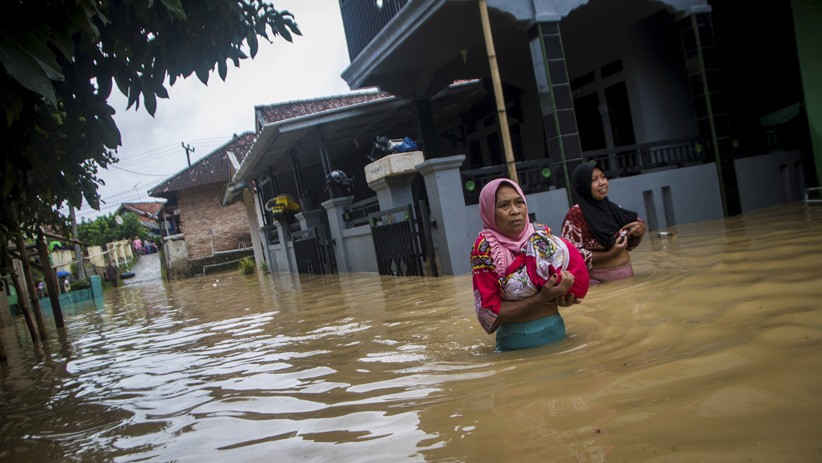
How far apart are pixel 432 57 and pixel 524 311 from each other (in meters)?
10.3

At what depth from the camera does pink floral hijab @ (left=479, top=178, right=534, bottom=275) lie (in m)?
3.85

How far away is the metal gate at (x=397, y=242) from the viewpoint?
1038 cm

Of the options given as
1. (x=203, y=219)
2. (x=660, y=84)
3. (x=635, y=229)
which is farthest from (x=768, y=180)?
(x=203, y=219)

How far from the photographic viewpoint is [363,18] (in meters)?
13.4

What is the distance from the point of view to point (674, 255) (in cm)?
720

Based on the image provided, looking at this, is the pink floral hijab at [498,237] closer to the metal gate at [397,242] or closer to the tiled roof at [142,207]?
the metal gate at [397,242]

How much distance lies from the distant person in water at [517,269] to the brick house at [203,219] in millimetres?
33237

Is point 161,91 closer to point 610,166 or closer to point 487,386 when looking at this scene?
point 487,386

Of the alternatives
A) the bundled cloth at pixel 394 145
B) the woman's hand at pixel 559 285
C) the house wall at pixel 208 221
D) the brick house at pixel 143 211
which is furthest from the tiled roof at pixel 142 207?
the woman's hand at pixel 559 285

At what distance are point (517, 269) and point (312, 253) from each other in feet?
45.2

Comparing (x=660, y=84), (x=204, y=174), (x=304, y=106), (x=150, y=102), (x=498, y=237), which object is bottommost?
(x=498, y=237)

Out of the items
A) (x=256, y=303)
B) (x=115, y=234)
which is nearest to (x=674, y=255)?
(x=256, y=303)

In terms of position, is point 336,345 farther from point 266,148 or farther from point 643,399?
point 266,148

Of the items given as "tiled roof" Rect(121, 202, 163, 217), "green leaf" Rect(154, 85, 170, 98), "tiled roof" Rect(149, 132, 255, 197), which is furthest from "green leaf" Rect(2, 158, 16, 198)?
"tiled roof" Rect(121, 202, 163, 217)
